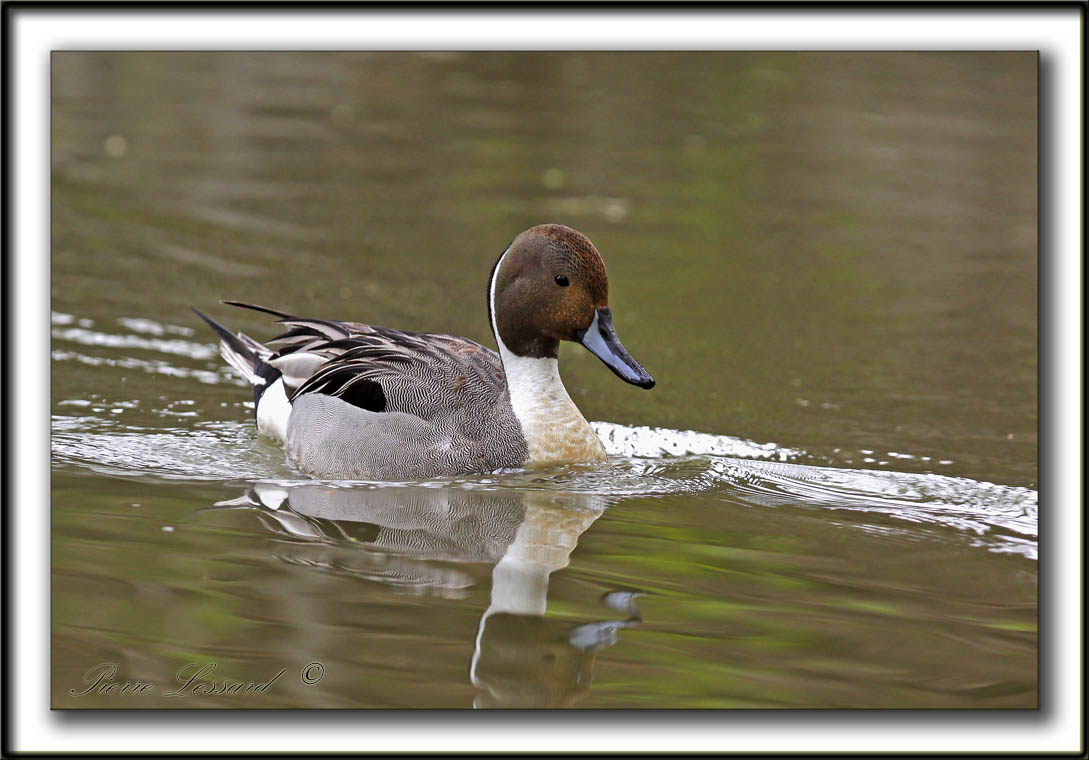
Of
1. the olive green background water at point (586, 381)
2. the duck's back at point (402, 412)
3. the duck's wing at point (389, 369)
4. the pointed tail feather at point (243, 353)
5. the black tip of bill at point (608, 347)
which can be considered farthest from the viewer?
the pointed tail feather at point (243, 353)

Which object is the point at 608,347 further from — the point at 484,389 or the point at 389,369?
the point at 389,369

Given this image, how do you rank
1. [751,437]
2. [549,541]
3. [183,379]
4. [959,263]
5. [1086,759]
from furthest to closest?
1. [959,263]
2. [183,379]
3. [751,437]
4. [549,541]
5. [1086,759]

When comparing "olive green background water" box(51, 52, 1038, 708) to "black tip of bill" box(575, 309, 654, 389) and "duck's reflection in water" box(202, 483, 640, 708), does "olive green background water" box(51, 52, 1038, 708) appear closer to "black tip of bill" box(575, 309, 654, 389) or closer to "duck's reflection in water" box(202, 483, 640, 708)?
"duck's reflection in water" box(202, 483, 640, 708)

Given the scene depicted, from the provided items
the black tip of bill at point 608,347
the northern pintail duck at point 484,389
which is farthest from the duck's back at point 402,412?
the black tip of bill at point 608,347

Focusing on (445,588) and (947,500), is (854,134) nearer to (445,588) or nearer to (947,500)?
(947,500)

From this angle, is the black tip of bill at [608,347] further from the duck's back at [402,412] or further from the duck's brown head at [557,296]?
the duck's back at [402,412]

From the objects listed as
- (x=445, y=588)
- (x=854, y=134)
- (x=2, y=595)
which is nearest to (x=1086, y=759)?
(x=445, y=588)

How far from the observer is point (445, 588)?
17.4 ft

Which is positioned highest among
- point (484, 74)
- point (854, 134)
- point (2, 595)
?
point (484, 74)

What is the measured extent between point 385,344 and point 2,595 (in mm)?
2706

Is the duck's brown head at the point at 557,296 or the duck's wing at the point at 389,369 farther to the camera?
the duck's wing at the point at 389,369

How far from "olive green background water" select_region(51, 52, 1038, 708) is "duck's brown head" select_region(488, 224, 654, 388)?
2.15 ft

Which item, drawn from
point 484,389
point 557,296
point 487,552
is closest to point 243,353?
point 484,389

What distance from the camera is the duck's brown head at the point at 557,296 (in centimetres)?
649
